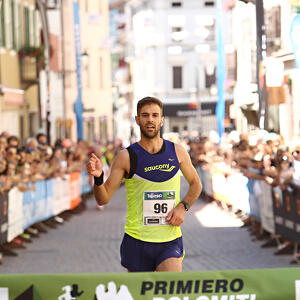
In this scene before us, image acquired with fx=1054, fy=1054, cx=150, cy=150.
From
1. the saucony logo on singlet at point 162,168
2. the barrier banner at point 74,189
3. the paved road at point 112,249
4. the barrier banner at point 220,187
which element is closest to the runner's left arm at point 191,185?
the saucony logo on singlet at point 162,168

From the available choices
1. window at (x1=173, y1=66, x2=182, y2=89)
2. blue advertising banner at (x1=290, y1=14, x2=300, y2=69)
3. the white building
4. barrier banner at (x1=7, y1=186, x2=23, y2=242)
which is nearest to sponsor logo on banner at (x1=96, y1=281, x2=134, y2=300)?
barrier banner at (x1=7, y1=186, x2=23, y2=242)

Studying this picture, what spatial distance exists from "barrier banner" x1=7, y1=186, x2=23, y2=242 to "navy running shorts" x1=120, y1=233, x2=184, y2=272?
29.2ft

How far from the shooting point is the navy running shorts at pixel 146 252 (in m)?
6.94

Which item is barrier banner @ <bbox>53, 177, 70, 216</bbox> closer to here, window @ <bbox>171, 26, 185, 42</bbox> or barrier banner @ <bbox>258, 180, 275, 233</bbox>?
barrier banner @ <bbox>258, 180, 275, 233</bbox>

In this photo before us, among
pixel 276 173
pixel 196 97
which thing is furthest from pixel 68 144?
pixel 196 97

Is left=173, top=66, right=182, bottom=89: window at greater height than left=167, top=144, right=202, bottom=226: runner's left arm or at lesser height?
greater

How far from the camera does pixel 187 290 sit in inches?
225

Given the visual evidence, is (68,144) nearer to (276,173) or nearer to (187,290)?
(276,173)

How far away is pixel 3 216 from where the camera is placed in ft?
50.0

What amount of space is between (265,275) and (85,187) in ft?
79.2

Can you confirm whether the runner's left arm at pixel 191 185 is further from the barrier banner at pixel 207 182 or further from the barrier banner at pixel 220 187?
the barrier banner at pixel 207 182

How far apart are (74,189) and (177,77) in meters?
Answer: 57.6

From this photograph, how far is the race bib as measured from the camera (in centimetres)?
691

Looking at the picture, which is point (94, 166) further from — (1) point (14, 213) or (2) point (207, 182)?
(2) point (207, 182)
